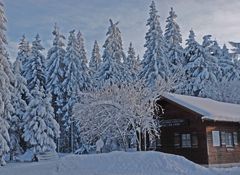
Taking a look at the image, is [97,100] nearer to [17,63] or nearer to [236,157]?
[236,157]

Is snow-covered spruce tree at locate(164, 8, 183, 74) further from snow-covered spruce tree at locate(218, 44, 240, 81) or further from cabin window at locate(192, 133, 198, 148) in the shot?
cabin window at locate(192, 133, 198, 148)

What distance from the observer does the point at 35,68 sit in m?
51.7

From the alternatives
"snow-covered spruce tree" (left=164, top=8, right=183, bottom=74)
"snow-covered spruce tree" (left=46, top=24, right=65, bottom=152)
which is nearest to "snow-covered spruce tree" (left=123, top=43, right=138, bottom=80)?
"snow-covered spruce tree" (left=164, top=8, right=183, bottom=74)

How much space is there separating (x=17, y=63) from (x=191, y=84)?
20.2 metres

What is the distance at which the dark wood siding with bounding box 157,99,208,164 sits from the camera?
91.7 ft

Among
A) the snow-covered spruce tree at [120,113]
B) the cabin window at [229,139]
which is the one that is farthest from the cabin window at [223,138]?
the snow-covered spruce tree at [120,113]

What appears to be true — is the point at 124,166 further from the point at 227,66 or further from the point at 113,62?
the point at 227,66

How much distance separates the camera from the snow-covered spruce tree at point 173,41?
1991 inches

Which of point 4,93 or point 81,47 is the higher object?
point 81,47

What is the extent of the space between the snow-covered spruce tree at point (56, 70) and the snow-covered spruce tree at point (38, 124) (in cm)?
1088

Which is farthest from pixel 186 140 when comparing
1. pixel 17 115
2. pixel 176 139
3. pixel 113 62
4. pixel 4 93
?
pixel 113 62

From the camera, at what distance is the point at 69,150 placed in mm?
57469

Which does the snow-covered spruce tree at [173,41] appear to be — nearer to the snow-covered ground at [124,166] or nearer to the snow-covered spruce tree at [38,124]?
the snow-covered spruce tree at [38,124]

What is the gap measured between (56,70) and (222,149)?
2922 cm
